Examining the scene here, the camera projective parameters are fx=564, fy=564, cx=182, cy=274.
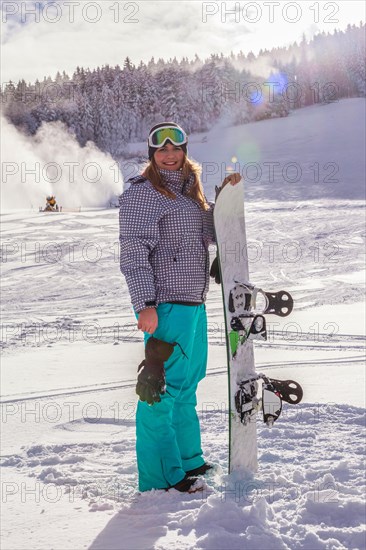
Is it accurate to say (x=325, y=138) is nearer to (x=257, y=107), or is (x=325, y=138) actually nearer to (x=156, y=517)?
(x=257, y=107)

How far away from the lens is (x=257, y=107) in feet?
195

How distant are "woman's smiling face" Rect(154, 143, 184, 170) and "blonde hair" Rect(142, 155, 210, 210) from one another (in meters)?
0.03

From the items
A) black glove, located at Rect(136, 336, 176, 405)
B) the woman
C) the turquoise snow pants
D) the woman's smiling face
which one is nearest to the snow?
the turquoise snow pants

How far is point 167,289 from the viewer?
8.69 ft

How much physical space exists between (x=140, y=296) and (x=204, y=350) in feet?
1.81

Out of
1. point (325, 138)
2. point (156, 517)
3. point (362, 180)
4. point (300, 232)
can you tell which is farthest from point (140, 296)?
point (325, 138)

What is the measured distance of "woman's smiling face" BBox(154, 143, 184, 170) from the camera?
9.04ft

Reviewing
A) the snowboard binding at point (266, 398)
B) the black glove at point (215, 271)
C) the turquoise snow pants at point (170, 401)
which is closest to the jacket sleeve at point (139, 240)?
the turquoise snow pants at point (170, 401)

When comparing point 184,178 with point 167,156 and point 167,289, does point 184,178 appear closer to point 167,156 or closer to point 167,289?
point 167,156

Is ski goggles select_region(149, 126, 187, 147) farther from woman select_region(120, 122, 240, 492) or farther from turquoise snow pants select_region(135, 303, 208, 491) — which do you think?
turquoise snow pants select_region(135, 303, 208, 491)

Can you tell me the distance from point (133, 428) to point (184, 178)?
68.4 inches

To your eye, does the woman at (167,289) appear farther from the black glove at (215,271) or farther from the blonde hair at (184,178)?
the black glove at (215,271)

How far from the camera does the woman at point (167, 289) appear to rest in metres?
2.53

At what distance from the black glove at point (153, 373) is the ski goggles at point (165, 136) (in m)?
0.96
